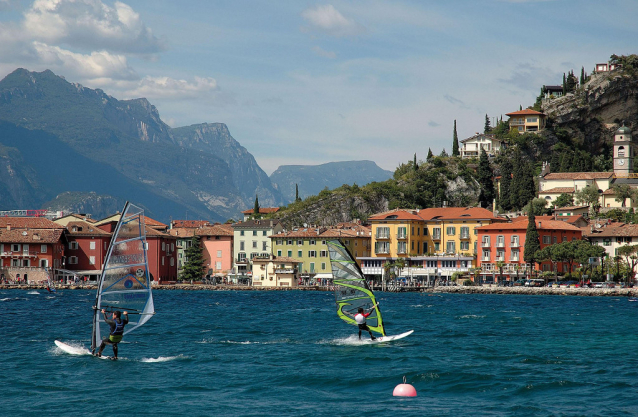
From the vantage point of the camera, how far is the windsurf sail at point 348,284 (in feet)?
136

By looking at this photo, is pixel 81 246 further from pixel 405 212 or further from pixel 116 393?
pixel 116 393

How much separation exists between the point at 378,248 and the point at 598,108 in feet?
234

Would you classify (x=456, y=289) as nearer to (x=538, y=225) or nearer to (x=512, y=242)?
(x=512, y=242)

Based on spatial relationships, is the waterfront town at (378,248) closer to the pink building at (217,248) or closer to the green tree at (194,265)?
the pink building at (217,248)

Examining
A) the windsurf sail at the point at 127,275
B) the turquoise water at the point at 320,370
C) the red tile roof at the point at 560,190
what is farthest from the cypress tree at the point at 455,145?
the windsurf sail at the point at 127,275

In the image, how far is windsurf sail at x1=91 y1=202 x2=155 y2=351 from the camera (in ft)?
109

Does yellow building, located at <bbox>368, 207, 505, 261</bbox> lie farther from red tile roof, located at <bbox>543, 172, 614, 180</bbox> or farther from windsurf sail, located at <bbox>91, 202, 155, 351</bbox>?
windsurf sail, located at <bbox>91, 202, 155, 351</bbox>

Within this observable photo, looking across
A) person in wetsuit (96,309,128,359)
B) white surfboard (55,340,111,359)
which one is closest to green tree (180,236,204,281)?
white surfboard (55,340,111,359)

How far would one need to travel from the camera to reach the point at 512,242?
118m

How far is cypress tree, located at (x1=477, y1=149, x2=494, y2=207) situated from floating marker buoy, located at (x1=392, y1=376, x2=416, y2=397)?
128979mm

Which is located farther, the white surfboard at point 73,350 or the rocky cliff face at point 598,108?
the rocky cliff face at point 598,108

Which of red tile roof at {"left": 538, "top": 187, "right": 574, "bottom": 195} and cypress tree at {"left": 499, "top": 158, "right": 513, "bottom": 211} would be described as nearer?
red tile roof at {"left": 538, "top": 187, "right": 574, "bottom": 195}

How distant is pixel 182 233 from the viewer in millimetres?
152625

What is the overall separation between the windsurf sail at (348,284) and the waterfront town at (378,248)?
239ft
